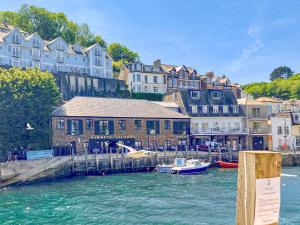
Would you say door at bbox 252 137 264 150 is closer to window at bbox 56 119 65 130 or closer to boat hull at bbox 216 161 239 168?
boat hull at bbox 216 161 239 168

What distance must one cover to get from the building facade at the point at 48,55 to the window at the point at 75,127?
2518cm

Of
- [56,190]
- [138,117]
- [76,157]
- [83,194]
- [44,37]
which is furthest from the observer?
[44,37]

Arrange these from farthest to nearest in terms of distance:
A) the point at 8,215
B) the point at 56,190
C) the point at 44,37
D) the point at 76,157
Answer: the point at 44,37 < the point at 76,157 < the point at 56,190 < the point at 8,215

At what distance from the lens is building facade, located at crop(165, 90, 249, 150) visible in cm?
5962

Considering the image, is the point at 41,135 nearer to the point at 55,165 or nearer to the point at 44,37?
the point at 55,165

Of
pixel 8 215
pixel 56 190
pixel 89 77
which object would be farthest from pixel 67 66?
pixel 8 215

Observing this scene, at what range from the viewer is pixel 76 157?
42.5m

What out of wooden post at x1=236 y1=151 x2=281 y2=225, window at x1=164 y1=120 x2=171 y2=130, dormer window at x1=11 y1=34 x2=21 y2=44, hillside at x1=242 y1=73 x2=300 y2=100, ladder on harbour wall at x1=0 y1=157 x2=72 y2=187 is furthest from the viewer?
hillside at x1=242 y1=73 x2=300 y2=100

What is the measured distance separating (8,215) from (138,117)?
1239 inches

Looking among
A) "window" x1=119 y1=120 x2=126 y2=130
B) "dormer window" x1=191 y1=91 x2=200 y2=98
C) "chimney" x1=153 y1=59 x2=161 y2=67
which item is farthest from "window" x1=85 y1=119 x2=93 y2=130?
"chimney" x1=153 y1=59 x2=161 y2=67

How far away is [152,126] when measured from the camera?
2122 inches

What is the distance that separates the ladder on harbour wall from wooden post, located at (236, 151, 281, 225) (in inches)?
1423

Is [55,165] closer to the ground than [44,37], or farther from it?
closer to the ground

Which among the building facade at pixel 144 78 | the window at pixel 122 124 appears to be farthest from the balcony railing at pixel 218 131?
the building facade at pixel 144 78
